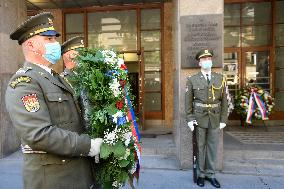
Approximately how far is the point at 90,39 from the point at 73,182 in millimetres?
7315

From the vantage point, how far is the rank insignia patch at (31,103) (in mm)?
1756

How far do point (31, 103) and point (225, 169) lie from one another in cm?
410

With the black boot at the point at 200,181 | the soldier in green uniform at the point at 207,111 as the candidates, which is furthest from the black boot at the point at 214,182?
the black boot at the point at 200,181

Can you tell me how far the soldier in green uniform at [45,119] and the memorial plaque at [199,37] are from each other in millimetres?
3150

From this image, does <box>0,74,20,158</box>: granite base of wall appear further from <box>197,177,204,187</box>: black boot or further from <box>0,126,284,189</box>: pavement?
<box>197,177,204,187</box>: black boot

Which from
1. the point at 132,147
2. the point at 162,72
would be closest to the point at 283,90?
the point at 162,72

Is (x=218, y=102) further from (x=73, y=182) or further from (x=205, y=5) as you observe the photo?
(x=73, y=182)

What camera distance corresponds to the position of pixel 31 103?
1.77 m

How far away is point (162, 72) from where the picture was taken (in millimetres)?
8555

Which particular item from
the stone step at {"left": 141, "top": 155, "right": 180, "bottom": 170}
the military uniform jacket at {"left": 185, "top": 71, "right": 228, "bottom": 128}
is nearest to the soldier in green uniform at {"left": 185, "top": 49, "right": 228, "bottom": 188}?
the military uniform jacket at {"left": 185, "top": 71, "right": 228, "bottom": 128}

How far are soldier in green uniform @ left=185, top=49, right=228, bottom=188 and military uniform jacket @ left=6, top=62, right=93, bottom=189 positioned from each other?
263 cm

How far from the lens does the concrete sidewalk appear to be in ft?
14.5

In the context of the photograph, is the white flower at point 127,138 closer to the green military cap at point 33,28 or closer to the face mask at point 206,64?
the green military cap at point 33,28

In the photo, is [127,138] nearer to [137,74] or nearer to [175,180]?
[175,180]
